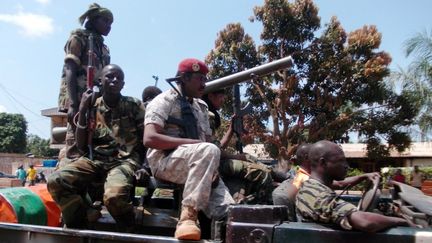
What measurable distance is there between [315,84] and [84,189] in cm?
1348

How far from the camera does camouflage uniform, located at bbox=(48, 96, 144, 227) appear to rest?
3.21 m

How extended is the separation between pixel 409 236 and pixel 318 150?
2.48 feet

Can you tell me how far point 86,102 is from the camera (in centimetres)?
373

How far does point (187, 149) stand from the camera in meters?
3.03

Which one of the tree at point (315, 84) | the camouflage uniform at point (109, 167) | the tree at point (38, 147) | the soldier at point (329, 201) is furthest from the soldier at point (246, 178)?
the tree at point (38, 147)

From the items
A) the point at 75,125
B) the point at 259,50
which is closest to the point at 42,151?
the point at 259,50

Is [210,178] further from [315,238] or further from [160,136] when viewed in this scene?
[315,238]

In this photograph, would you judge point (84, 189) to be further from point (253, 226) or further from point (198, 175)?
point (253, 226)

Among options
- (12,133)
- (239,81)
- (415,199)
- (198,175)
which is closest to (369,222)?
(415,199)

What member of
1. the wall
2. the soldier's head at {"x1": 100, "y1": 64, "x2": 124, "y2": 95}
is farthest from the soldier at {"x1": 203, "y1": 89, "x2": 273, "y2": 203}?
the wall

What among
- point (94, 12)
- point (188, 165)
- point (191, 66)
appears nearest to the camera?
point (188, 165)

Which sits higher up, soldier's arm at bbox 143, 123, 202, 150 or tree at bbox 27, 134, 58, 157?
tree at bbox 27, 134, 58, 157

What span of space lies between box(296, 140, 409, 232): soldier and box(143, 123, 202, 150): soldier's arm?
80 centimetres

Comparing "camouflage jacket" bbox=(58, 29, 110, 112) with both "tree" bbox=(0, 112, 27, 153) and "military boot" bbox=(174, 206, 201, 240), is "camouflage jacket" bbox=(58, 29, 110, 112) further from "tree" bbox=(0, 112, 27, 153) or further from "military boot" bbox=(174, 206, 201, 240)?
"tree" bbox=(0, 112, 27, 153)
